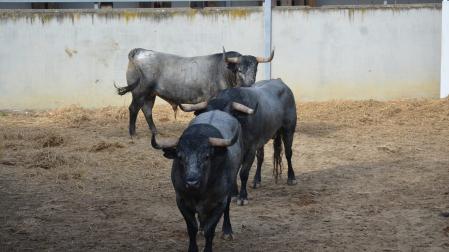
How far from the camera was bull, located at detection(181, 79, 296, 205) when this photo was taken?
24.0 feet

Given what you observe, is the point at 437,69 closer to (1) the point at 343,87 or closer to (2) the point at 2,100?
(1) the point at 343,87

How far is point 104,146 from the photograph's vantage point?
11078 millimetres

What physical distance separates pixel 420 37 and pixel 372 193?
335 inches

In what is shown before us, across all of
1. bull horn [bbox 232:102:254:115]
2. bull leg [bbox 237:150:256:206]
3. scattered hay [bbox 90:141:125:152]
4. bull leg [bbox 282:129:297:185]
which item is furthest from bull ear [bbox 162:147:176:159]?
scattered hay [bbox 90:141:125:152]

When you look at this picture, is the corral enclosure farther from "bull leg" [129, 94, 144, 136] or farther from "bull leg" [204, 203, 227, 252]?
"bull leg" [204, 203, 227, 252]

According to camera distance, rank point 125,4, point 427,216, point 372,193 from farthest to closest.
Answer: point 125,4
point 372,193
point 427,216

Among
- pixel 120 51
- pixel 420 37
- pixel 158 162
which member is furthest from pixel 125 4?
pixel 158 162

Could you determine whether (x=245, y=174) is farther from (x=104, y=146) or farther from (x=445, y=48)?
(x=445, y=48)

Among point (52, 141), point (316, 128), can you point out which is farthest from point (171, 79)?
point (316, 128)

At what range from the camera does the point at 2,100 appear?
51.4 ft

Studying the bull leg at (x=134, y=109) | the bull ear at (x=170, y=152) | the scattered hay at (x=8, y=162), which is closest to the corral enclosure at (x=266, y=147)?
the scattered hay at (x=8, y=162)

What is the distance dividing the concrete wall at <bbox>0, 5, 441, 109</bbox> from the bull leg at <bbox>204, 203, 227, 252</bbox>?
983 cm

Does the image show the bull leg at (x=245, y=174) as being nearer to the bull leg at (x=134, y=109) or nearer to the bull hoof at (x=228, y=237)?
the bull hoof at (x=228, y=237)

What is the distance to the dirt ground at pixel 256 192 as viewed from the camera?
680 cm
